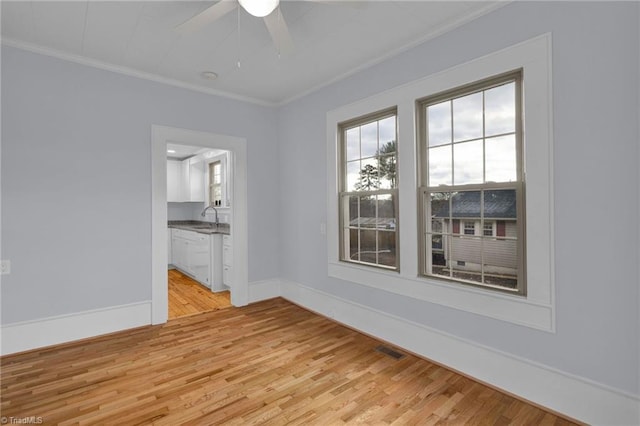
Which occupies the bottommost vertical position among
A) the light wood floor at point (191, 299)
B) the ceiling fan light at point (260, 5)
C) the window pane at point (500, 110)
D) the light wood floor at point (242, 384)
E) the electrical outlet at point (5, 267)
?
the light wood floor at point (242, 384)

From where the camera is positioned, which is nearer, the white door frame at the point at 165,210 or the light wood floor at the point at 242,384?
the light wood floor at the point at 242,384

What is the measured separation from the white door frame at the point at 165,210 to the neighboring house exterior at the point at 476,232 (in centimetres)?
255

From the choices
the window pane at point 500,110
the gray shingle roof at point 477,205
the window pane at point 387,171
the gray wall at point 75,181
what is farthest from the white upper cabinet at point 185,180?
the window pane at point 500,110

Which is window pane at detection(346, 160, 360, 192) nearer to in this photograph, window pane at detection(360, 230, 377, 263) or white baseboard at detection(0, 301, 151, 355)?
window pane at detection(360, 230, 377, 263)

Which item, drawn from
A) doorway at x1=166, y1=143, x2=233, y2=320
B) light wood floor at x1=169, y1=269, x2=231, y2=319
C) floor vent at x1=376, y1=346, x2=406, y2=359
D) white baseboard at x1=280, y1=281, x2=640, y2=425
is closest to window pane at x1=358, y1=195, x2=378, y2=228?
white baseboard at x1=280, y1=281, x2=640, y2=425

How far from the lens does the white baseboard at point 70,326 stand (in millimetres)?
2859

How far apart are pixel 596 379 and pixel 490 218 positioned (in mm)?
1156

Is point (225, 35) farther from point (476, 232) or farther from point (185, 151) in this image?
point (185, 151)

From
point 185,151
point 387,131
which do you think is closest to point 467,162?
point 387,131

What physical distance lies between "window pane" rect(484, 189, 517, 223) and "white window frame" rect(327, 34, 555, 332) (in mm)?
169

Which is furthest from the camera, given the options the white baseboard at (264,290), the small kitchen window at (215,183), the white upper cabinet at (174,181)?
the white upper cabinet at (174,181)

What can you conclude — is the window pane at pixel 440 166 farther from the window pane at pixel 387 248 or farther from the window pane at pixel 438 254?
the window pane at pixel 387 248

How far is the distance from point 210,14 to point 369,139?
76.4 inches

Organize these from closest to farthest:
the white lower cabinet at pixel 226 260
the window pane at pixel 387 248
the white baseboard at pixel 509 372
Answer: the white baseboard at pixel 509 372 < the window pane at pixel 387 248 < the white lower cabinet at pixel 226 260
